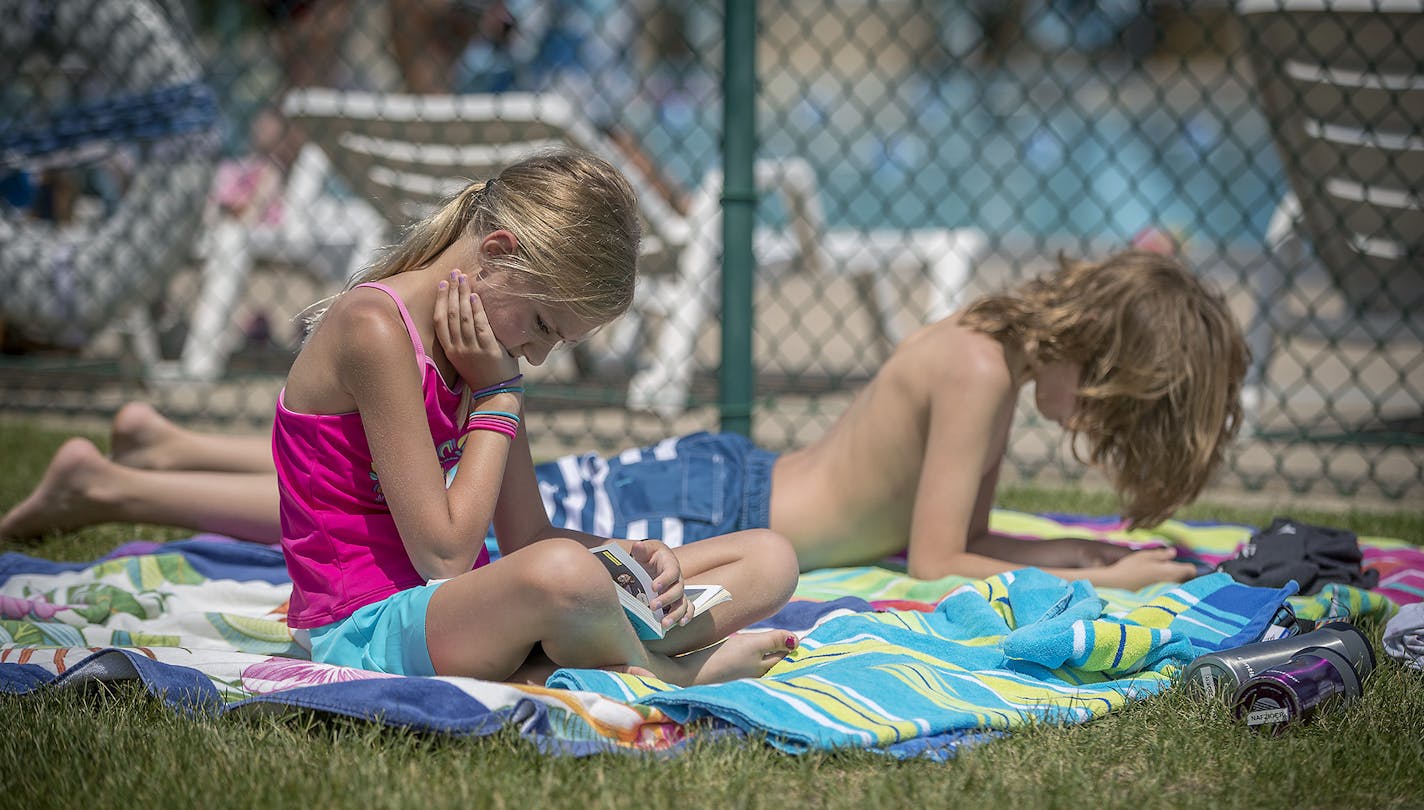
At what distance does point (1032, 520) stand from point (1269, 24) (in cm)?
177

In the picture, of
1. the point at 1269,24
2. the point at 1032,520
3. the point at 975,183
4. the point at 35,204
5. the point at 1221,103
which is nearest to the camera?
the point at 1032,520

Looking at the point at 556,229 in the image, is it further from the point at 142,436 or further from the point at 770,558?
the point at 142,436

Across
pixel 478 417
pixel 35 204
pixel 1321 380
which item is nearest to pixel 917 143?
pixel 1321 380

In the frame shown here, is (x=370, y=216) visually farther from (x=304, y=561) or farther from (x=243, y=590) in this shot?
(x=304, y=561)

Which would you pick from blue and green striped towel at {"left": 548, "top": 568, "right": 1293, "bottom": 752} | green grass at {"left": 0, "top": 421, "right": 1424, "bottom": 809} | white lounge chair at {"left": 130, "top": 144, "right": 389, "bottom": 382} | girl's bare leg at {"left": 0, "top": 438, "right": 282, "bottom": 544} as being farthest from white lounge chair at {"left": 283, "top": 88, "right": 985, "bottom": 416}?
green grass at {"left": 0, "top": 421, "right": 1424, "bottom": 809}

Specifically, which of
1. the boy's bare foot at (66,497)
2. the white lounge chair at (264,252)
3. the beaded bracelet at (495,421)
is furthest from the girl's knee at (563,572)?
the white lounge chair at (264,252)

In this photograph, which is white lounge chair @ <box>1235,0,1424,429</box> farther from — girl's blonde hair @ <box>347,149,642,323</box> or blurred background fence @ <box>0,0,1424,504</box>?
girl's blonde hair @ <box>347,149,642,323</box>

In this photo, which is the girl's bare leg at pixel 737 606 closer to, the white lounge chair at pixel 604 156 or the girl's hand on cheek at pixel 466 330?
the girl's hand on cheek at pixel 466 330

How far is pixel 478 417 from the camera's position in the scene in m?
1.85

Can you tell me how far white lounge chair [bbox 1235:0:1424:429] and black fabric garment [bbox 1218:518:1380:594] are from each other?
4.35 ft

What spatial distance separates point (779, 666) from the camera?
199cm

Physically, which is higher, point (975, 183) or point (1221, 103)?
point (1221, 103)

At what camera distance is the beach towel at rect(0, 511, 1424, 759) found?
64.7 inches

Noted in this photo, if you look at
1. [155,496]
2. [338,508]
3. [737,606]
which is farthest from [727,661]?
[155,496]
